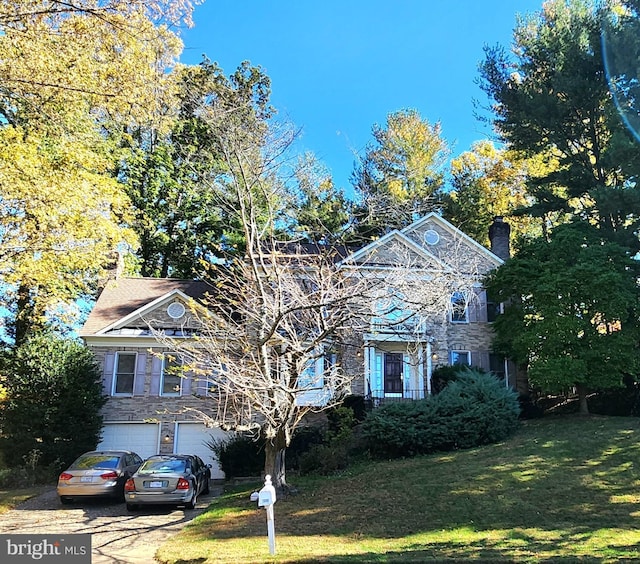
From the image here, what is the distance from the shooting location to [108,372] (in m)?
21.0

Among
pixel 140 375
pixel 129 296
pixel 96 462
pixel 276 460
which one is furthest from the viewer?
pixel 129 296

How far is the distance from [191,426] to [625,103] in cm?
2050

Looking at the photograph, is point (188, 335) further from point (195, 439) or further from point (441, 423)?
point (441, 423)

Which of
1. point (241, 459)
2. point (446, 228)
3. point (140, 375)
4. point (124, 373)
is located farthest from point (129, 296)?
point (446, 228)

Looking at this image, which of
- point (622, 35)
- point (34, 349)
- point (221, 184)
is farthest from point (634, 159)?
point (34, 349)

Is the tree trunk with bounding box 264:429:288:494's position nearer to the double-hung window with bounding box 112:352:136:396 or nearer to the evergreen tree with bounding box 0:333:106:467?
the evergreen tree with bounding box 0:333:106:467

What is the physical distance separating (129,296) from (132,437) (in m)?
6.20

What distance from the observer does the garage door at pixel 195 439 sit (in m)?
20.6

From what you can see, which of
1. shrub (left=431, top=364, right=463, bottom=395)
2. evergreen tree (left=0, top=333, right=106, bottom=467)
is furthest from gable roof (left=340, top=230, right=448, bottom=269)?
evergreen tree (left=0, top=333, right=106, bottom=467)

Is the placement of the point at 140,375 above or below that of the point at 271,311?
below

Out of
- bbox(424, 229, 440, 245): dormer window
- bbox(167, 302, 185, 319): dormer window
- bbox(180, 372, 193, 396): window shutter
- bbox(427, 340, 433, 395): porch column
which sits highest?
bbox(424, 229, 440, 245): dormer window

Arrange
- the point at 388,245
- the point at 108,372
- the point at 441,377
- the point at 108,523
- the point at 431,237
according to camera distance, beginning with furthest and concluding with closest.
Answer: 1. the point at 431,237
2. the point at 388,245
3. the point at 441,377
4. the point at 108,372
5. the point at 108,523

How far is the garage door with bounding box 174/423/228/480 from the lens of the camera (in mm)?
20609

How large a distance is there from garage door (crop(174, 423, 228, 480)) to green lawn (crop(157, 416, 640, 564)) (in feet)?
18.6
